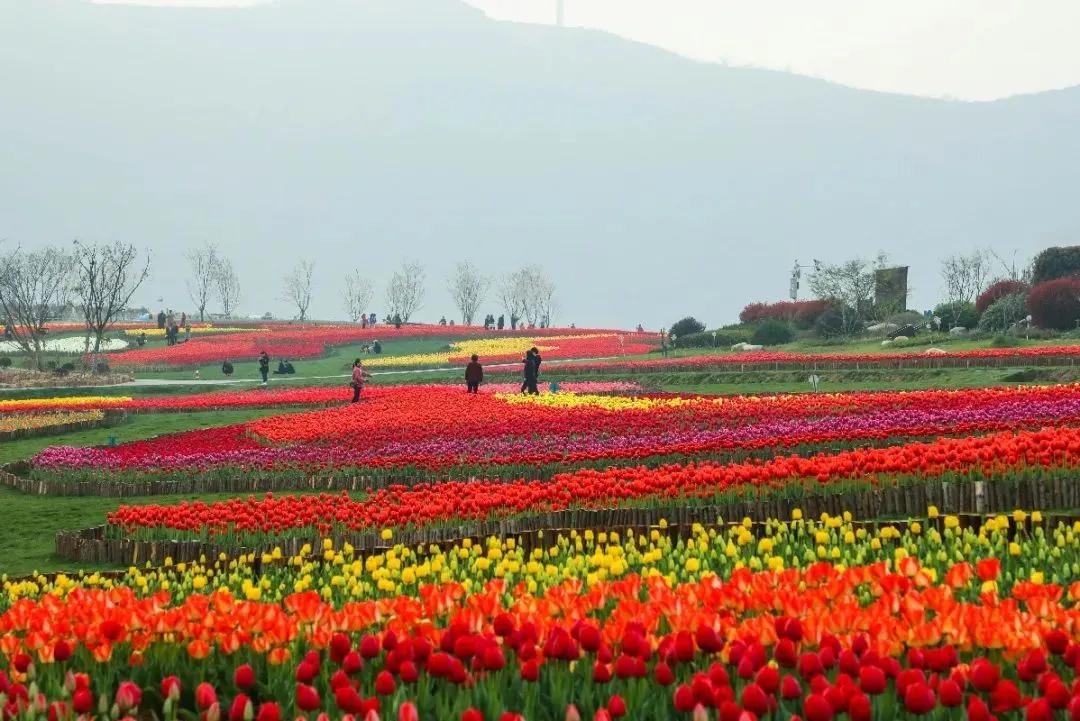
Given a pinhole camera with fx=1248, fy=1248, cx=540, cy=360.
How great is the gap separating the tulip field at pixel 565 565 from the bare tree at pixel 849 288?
29.2 m

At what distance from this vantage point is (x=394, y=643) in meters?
5.58

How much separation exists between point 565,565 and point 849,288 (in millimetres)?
53350

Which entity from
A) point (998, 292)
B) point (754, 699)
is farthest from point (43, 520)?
point (998, 292)

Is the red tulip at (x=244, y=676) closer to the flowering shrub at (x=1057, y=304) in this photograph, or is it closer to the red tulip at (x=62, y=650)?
the red tulip at (x=62, y=650)

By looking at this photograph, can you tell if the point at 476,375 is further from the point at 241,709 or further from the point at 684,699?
the point at 684,699

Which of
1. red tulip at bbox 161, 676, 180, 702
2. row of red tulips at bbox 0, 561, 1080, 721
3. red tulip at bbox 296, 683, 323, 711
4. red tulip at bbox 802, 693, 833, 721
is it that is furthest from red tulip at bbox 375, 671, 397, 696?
red tulip at bbox 802, 693, 833, 721

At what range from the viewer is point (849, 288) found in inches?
2391

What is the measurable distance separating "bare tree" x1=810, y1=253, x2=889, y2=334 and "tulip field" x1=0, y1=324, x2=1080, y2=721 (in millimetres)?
29213

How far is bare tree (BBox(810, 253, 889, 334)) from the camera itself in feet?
196

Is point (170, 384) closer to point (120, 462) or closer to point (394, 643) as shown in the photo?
point (120, 462)

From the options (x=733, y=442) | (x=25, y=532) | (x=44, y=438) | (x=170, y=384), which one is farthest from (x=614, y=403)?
(x=170, y=384)

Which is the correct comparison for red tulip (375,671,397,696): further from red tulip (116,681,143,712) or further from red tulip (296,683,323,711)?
red tulip (116,681,143,712)

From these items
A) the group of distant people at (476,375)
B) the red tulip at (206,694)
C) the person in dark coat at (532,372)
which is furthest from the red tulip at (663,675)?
the person in dark coat at (532,372)

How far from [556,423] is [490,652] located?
19543 millimetres
